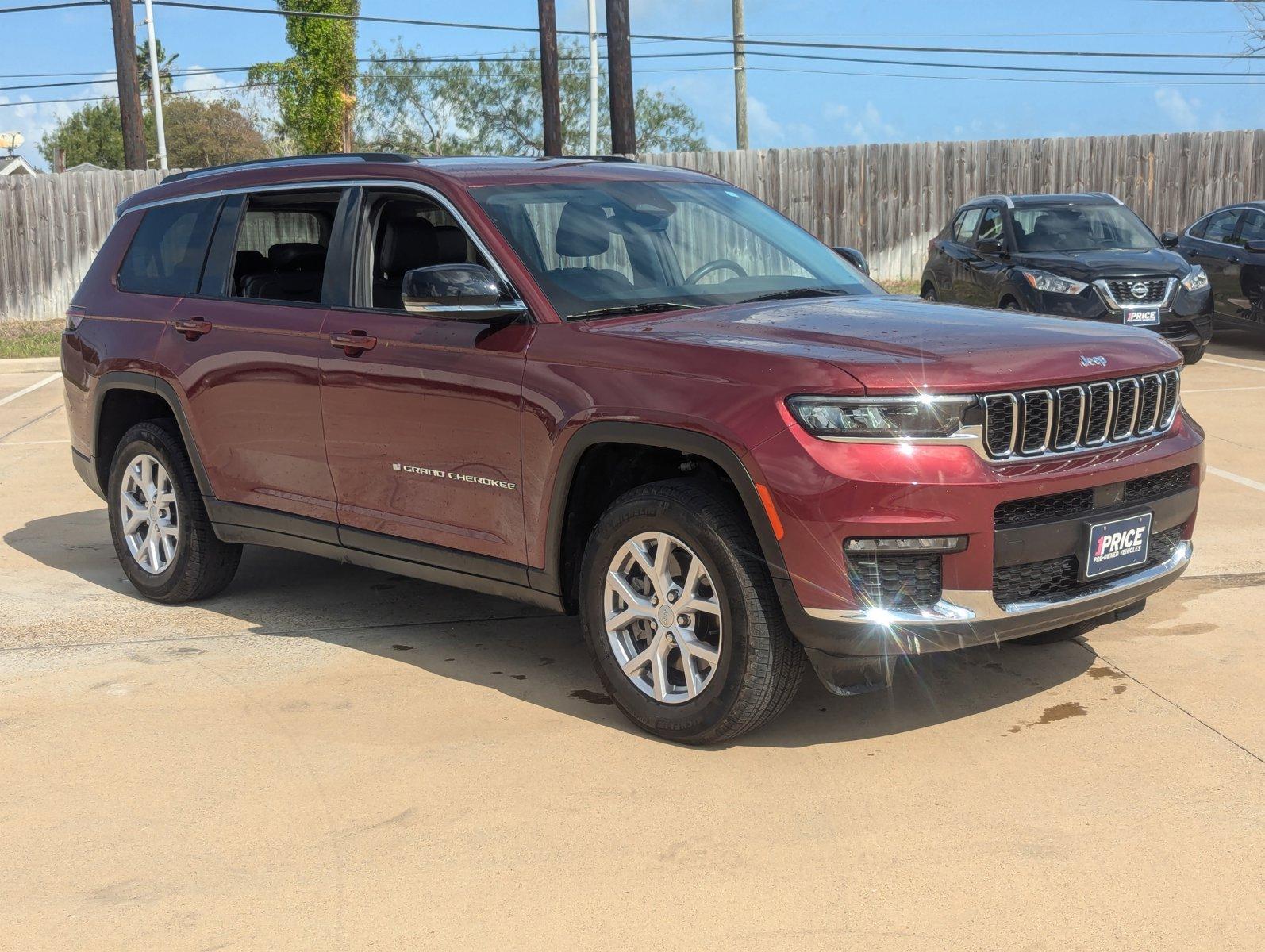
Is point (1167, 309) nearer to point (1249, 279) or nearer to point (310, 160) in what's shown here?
point (1249, 279)

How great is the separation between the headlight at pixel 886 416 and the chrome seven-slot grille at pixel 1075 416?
136 mm

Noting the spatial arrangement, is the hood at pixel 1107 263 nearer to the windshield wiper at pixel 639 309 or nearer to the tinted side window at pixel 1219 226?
the tinted side window at pixel 1219 226

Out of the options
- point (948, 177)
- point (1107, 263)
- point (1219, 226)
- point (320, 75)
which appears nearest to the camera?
point (1107, 263)

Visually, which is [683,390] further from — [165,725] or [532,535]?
[165,725]

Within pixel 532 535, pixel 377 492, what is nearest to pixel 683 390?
pixel 532 535

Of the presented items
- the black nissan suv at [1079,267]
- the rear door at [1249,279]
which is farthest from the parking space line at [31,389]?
the rear door at [1249,279]

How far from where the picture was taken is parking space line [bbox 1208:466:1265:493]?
855 cm

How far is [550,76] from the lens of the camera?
918 inches

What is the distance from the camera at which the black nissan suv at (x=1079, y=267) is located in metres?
13.4

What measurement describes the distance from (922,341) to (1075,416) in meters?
0.53

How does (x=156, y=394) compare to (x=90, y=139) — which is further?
(x=90, y=139)

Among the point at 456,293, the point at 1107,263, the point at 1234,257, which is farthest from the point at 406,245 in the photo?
the point at 1234,257

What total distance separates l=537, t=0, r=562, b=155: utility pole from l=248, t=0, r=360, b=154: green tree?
12750mm

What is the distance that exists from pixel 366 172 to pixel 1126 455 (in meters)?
3.02
